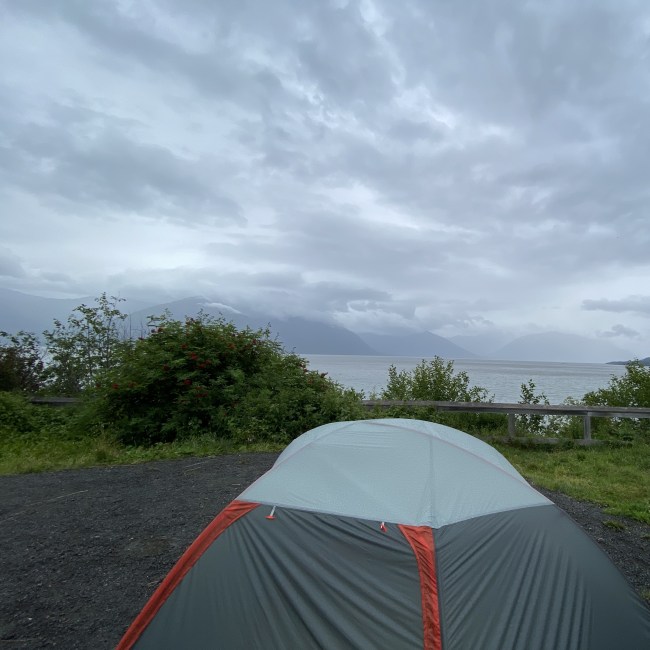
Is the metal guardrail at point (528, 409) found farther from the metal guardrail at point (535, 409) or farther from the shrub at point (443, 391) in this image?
the shrub at point (443, 391)

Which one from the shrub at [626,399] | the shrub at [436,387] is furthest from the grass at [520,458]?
the shrub at [436,387]

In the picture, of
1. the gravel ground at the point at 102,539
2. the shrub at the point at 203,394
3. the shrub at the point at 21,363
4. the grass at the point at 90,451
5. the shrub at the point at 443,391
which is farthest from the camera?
the shrub at the point at 21,363

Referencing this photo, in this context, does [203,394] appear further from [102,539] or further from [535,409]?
[535,409]

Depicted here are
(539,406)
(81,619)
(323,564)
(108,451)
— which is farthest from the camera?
(539,406)

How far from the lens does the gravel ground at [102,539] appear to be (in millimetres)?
3465

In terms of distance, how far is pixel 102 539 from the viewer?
16.1 feet

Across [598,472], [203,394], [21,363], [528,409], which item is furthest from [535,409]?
[21,363]

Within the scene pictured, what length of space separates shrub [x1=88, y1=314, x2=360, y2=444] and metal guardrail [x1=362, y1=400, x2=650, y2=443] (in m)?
1.44

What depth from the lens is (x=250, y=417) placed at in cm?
1010

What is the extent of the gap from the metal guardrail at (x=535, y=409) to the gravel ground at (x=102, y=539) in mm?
3610

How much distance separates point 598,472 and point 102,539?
7276 mm

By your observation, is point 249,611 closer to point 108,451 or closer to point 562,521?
point 562,521

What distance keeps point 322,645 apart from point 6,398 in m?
10.9

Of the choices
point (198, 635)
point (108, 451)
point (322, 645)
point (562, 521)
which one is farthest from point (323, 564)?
point (108, 451)
